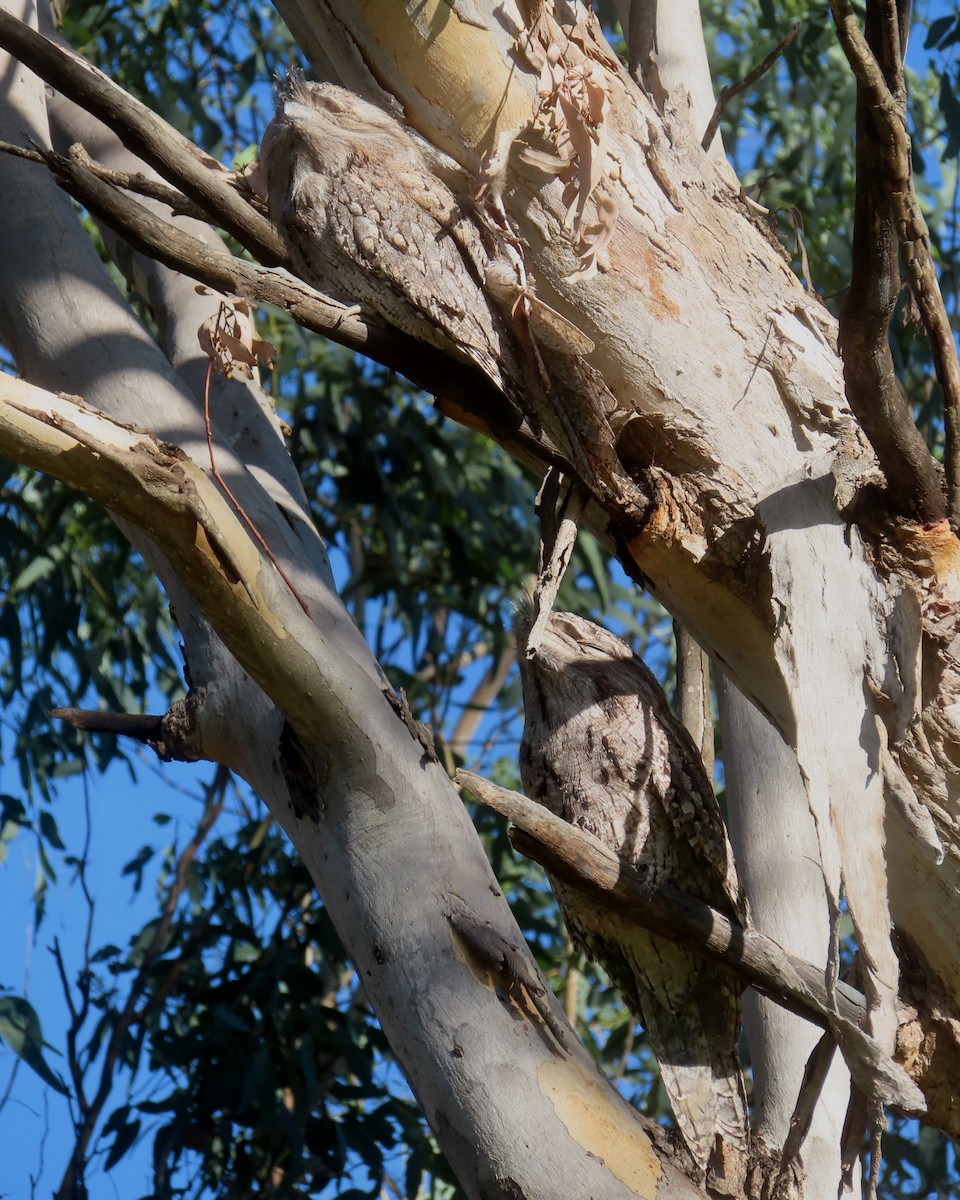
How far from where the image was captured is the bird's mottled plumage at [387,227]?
46.2 inches

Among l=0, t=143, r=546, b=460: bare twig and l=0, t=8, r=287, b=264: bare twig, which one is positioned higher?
l=0, t=8, r=287, b=264: bare twig

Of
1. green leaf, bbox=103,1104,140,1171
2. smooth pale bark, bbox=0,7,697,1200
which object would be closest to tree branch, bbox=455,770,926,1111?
smooth pale bark, bbox=0,7,697,1200

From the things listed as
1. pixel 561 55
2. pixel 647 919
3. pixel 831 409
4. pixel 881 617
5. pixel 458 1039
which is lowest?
pixel 458 1039

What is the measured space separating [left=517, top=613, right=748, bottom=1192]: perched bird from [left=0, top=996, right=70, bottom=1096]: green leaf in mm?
1470

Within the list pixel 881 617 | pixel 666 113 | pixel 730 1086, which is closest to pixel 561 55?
pixel 666 113

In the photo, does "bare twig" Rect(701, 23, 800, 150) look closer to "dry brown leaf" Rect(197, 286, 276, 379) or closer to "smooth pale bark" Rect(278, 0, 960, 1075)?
"smooth pale bark" Rect(278, 0, 960, 1075)

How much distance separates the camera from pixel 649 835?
1.54 meters

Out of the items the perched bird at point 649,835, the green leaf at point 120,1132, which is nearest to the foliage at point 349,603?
the green leaf at point 120,1132

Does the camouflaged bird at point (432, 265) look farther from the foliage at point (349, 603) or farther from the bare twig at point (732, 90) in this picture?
the foliage at point (349, 603)

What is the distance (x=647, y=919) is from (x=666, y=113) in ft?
2.62

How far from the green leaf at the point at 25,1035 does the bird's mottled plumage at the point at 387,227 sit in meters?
1.96

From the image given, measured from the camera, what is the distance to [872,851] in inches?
40.4

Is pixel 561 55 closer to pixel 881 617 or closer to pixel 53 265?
pixel 881 617

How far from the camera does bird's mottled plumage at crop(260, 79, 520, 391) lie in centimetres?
117
